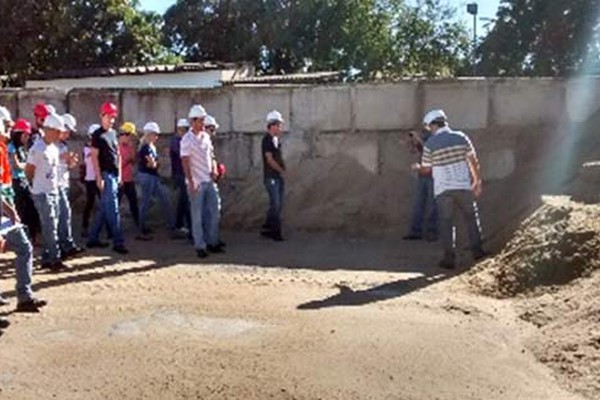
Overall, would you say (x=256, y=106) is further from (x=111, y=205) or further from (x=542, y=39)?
(x=542, y=39)

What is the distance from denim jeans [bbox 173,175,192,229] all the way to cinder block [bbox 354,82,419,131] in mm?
2522

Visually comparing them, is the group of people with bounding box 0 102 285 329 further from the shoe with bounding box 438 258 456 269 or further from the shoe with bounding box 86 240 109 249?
the shoe with bounding box 438 258 456 269

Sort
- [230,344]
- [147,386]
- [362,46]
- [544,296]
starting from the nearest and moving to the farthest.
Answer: [147,386] → [230,344] → [544,296] → [362,46]

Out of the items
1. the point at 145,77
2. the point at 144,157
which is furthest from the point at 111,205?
the point at 145,77

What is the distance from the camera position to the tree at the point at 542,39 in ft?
75.8

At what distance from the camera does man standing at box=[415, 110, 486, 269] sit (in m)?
9.30

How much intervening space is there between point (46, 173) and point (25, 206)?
6.62 feet

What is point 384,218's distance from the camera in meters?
11.9

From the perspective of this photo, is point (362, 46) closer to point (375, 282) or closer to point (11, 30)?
point (11, 30)

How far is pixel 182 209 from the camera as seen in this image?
1195cm

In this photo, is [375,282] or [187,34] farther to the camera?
[187,34]

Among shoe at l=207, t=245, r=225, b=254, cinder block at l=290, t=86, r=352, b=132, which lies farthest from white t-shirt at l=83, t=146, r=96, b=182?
cinder block at l=290, t=86, r=352, b=132

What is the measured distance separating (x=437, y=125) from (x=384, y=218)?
106 inches

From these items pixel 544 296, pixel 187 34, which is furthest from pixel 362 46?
pixel 544 296
